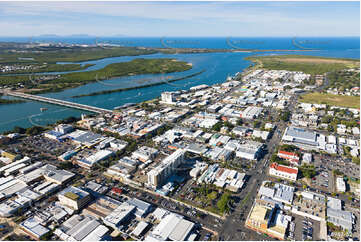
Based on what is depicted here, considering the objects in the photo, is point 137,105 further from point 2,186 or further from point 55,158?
point 2,186

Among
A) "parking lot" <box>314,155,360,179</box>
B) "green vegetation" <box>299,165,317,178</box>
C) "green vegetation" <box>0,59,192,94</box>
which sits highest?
"green vegetation" <box>0,59,192,94</box>

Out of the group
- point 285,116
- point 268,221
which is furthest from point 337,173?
point 285,116

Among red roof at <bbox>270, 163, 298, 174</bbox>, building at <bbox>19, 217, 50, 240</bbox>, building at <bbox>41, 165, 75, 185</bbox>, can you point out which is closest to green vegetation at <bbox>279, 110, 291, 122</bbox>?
red roof at <bbox>270, 163, 298, 174</bbox>

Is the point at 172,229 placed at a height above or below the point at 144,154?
below

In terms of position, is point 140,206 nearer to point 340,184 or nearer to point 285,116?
point 340,184

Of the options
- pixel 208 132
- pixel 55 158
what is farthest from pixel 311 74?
pixel 55 158

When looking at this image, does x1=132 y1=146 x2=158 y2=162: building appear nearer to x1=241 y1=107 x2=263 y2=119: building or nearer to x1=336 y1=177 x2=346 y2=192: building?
x1=336 y1=177 x2=346 y2=192: building
